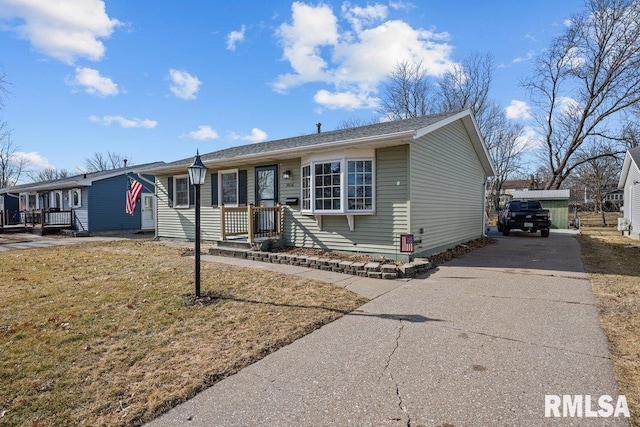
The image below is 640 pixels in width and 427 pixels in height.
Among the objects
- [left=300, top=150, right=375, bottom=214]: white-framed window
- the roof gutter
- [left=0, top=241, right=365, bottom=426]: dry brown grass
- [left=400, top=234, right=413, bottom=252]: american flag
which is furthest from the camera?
[left=300, top=150, right=375, bottom=214]: white-framed window

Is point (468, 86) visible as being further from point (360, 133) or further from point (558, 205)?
point (360, 133)

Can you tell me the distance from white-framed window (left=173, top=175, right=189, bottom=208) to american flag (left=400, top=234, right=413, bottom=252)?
28.0 ft

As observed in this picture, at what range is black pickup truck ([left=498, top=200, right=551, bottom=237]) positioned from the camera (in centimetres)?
1492

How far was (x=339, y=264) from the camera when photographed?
718 cm

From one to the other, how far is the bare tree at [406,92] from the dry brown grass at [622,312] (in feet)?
79.7

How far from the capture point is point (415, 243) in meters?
8.02

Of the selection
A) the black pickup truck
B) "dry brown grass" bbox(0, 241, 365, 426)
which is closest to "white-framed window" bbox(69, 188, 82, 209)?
"dry brown grass" bbox(0, 241, 365, 426)

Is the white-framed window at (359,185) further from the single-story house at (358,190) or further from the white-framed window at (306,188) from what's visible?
the white-framed window at (306,188)

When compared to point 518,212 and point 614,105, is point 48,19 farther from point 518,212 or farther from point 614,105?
point 614,105

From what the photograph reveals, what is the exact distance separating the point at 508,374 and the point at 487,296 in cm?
265

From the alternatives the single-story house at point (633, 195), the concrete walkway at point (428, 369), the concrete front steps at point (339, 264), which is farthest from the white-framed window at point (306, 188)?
the single-story house at point (633, 195)

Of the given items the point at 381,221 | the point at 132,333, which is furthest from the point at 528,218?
the point at 132,333

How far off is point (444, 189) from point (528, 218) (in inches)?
304
